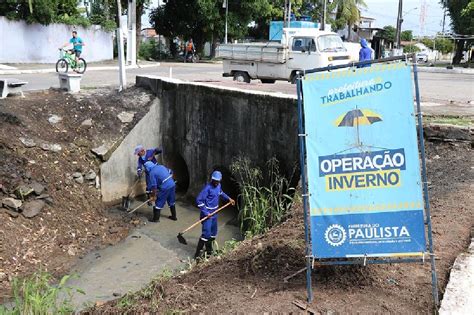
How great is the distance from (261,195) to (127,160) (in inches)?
200

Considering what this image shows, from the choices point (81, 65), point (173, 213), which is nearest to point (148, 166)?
point (173, 213)

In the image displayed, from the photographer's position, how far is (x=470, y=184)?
283 inches

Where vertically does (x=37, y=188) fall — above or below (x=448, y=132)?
below

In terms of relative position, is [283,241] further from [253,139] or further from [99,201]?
[99,201]

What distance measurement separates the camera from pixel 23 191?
10203 mm

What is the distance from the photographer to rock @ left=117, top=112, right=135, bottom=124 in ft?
43.8

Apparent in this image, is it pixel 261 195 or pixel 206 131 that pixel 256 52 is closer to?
pixel 206 131

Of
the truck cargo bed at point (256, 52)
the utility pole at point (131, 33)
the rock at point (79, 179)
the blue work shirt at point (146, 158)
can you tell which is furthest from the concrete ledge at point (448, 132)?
the utility pole at point (131, 33)

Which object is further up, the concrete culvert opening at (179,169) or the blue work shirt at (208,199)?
the blue work shirt at (208,199)

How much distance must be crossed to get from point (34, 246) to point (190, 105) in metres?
5.74

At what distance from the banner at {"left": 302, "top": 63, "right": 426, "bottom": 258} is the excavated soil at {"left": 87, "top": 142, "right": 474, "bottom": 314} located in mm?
402

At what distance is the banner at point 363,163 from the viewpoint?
3934 millimetres

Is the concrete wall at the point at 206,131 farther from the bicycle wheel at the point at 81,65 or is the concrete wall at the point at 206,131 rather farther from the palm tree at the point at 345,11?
the palm tree at the point at 345,11

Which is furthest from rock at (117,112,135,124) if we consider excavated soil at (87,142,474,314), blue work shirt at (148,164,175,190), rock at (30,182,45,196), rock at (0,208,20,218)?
excavated soil at (87,142,474,314)
